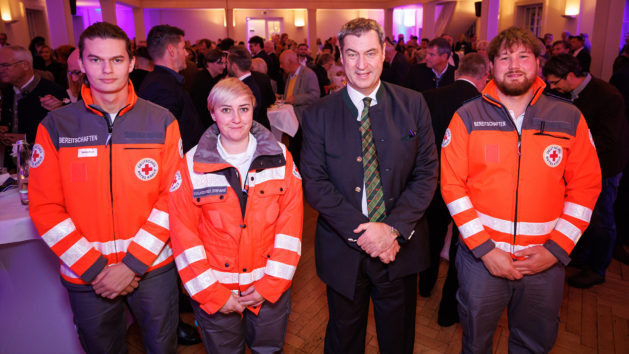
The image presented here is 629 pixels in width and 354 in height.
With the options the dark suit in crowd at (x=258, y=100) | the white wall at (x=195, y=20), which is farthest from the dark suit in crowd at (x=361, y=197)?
the white wall at (x=195, y=20)

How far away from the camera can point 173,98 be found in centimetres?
259

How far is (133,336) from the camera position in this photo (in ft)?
9.02

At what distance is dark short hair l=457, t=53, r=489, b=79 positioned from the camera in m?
2.87

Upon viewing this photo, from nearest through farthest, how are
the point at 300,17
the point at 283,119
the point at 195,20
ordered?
the point at 283,119 → the point at 195,20 → the point at 300,17

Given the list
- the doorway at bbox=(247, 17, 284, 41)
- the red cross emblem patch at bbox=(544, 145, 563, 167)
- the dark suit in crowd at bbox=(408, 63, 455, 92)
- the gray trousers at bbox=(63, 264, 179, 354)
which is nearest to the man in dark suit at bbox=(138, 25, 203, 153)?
the gray trousers at bbox=(63, 264, 179, 354)

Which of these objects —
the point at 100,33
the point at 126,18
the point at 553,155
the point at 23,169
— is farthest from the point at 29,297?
the point at 126,18

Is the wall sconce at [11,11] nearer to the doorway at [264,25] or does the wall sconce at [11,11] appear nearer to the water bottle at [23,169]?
the water bottle at [23,169]

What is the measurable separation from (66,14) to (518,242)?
13.8 meters

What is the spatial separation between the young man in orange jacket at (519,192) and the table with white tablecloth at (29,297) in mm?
2117

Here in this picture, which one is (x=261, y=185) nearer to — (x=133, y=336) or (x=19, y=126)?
(x=133, y=336)

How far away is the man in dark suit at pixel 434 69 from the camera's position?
14.2 feet

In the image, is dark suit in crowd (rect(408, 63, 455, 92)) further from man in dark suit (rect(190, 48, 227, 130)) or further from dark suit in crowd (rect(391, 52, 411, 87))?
man in dark suit (rect(190, 48, 227, 130))

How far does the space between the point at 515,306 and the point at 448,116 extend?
4.36 feet

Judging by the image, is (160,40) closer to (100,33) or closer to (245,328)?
(100,33)
